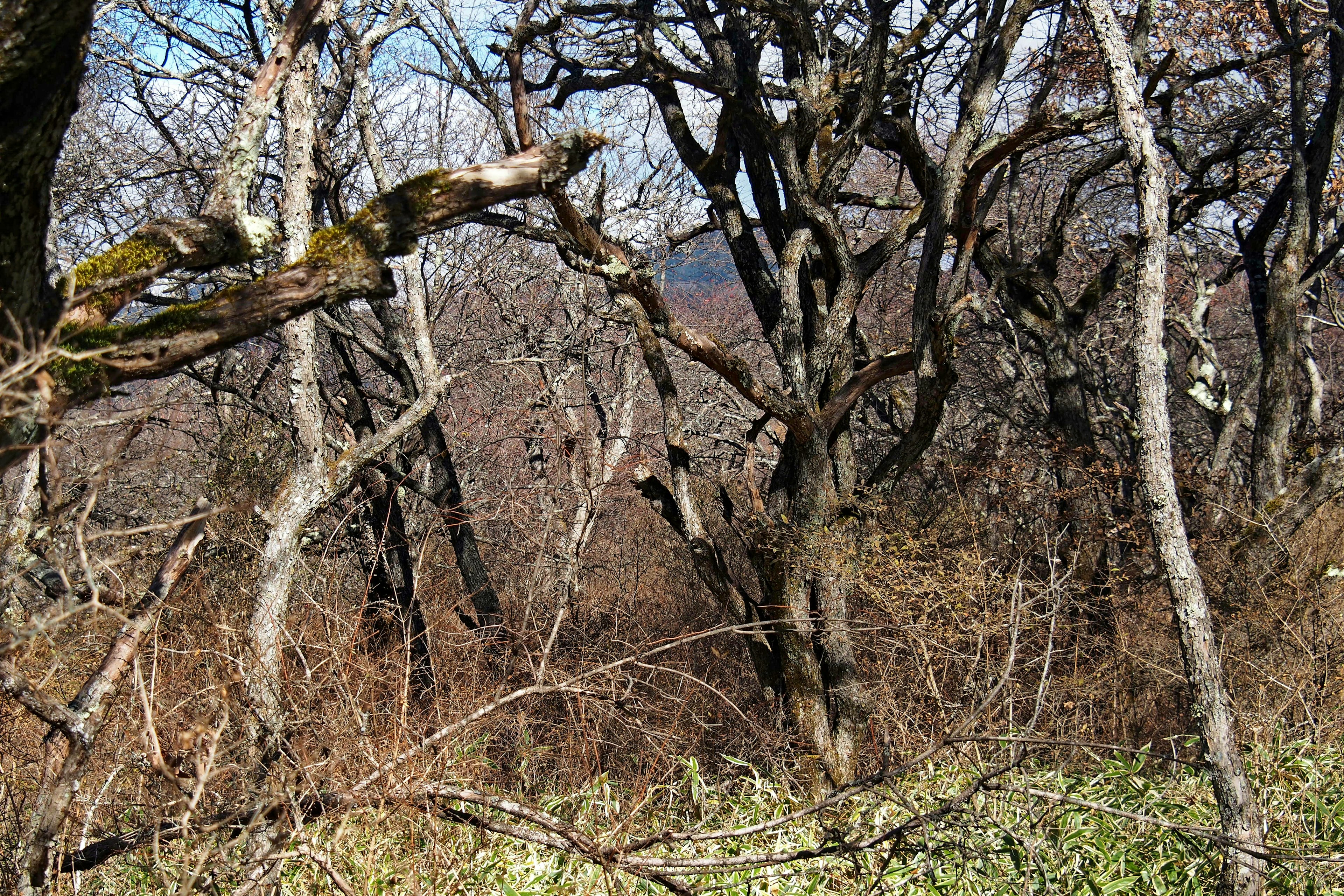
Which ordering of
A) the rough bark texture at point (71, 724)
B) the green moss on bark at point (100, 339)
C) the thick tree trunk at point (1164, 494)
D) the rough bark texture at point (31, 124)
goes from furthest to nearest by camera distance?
the thick tree trunk at point (1164, 494) < the rough bark texture at point (71, 724) < the green moss on bark at point (100, 339) < the rough bark texture at point (31, 124)

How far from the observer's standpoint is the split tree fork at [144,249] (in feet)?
6.61

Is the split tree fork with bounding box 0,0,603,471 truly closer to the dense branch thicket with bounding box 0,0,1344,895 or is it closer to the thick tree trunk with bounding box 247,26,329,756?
the dense branch thicket with bounding box 0,0,1344,895

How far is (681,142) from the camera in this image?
24.8 feet

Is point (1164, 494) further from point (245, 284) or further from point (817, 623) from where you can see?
point (245, 284)

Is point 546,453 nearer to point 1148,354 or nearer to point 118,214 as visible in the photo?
point 118,214

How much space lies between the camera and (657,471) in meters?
11.7

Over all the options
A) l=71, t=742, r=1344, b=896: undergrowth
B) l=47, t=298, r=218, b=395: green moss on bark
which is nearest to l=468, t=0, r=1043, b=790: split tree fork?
l=71, t=742, r=1344, b=896: undergrowth

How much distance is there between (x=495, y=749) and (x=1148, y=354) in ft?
18.4

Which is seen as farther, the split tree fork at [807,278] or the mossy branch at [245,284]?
the split tree fork at [807,278]

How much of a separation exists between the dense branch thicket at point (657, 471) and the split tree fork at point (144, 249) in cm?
1

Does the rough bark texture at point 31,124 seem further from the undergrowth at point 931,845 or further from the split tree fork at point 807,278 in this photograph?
the split tree fork at point 807,278

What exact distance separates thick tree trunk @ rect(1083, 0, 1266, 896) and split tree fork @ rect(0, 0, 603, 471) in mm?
3074

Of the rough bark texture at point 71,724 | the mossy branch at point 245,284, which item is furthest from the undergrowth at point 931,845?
the mossy branch at point 245,284

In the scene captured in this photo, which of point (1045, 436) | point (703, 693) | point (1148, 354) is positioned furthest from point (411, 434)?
point (1148, 354)
